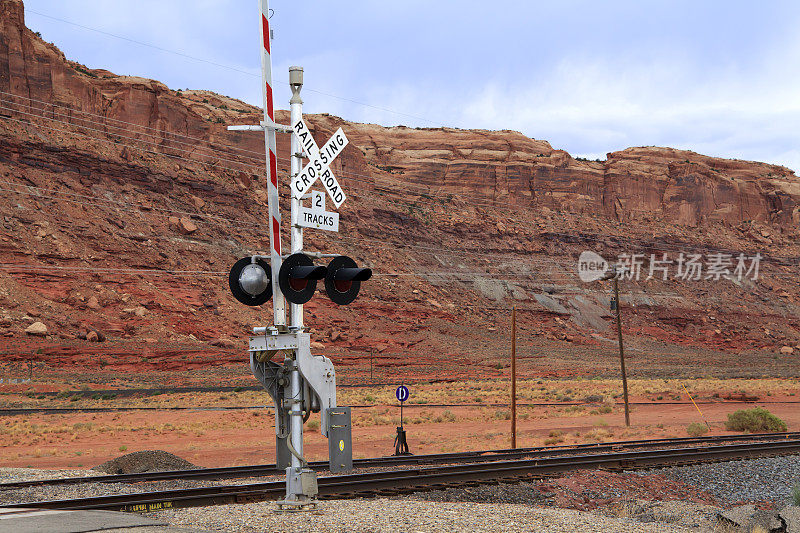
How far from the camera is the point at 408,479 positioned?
15.8m

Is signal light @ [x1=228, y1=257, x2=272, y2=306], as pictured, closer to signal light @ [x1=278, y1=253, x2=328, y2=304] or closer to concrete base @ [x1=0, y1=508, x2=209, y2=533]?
signal light @ [x1=278, y1=253, x2=328, y2=304]

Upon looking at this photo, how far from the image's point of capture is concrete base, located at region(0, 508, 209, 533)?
362 inches

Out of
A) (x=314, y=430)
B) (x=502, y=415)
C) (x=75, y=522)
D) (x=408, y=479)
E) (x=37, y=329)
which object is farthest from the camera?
(x=37, y=329)

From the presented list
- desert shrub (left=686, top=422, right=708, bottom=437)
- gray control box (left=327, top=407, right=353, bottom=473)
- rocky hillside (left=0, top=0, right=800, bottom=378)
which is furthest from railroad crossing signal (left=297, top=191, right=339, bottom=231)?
rocky hillside (left=0, top=0, right=800, bottom=378)

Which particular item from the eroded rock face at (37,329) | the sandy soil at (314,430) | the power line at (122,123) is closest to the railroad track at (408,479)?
the sandy soil at (314,430)

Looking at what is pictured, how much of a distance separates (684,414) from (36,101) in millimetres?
73153

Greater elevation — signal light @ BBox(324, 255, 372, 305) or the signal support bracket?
signal light @ BBox(324, 255, 372, 305)

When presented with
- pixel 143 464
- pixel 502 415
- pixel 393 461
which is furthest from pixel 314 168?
pixel 502 415

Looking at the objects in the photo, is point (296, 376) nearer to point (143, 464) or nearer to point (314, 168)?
point (314, 168)

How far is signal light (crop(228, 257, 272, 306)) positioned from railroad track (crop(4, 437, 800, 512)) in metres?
4.28

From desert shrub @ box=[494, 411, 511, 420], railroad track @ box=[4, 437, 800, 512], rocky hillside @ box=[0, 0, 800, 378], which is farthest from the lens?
rocky hillside @ box=[0, 0, 800, 378]

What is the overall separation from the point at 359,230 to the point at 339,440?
287ft

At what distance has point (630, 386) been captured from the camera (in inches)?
→ 2324
